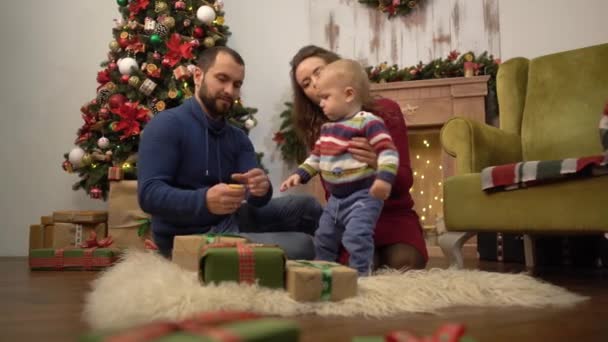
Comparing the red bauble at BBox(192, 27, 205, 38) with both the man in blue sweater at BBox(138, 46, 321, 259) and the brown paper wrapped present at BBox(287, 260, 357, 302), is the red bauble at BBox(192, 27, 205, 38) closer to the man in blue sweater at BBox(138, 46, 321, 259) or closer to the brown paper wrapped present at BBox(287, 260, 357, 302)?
the man in blue sweater at BBox(138, 46, 321, 259)

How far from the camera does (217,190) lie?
1.61m

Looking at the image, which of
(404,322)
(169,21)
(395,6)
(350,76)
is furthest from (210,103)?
(395,6)

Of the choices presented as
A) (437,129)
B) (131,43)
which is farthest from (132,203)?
(437,129)

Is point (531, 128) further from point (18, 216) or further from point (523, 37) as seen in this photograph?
point (18, 216)

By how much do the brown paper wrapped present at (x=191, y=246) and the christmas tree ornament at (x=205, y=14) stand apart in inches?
74.6

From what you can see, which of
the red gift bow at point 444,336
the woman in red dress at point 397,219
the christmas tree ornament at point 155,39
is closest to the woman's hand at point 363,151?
the woman in red dress at point 397,219

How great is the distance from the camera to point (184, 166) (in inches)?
72.3

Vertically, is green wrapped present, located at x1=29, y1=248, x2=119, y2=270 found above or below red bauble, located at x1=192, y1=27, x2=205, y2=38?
below

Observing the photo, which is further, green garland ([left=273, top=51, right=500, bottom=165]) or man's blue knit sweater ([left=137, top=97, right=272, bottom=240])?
green garland ([left=273, top=51, right=500, bottom=165])

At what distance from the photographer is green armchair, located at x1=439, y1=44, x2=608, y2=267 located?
5.48 feet

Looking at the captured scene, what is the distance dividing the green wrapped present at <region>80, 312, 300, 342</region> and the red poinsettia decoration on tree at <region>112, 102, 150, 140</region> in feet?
8.24

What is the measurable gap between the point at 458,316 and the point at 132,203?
2174 millimetres

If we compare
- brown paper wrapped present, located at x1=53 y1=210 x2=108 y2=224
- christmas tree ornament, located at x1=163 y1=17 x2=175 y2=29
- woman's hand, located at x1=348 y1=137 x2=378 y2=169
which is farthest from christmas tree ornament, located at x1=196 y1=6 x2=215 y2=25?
woman's hand, located at x1=348 y1=137 x2=378 y2=169

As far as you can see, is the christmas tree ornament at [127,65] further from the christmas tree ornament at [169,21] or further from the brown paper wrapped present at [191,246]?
the brown paper wrapped present at [191,246]
